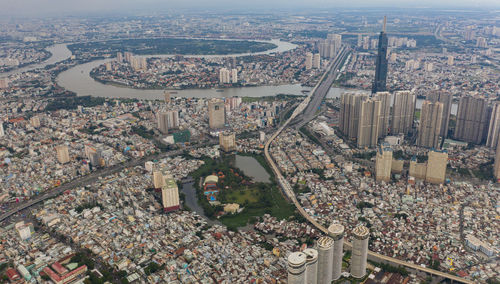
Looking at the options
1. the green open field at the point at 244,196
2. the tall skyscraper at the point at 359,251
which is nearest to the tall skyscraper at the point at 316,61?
the green open field at the point at 244,196

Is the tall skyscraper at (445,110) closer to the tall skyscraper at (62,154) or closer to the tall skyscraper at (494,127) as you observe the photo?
the tall skyscraper at (494,127)

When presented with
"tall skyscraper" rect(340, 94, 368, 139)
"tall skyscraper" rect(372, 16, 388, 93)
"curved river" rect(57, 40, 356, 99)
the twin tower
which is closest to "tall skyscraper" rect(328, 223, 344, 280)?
the twin tower

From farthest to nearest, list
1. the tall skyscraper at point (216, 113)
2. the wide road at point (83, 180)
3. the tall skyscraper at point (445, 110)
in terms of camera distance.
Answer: the tall skyscraper at point (216, 113) → the tall skyscraper at point (445, 110) → the wide road at point (83, 180)

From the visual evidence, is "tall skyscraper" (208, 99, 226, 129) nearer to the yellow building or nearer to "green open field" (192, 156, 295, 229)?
the yellow building

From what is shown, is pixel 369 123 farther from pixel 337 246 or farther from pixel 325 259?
pixel 325 259

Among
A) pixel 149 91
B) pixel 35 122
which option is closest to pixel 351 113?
pixel 35 122

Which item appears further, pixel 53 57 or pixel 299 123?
pixel 53 57

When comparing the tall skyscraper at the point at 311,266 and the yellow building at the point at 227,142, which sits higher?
the tall skyscraper at the point at 311,266
